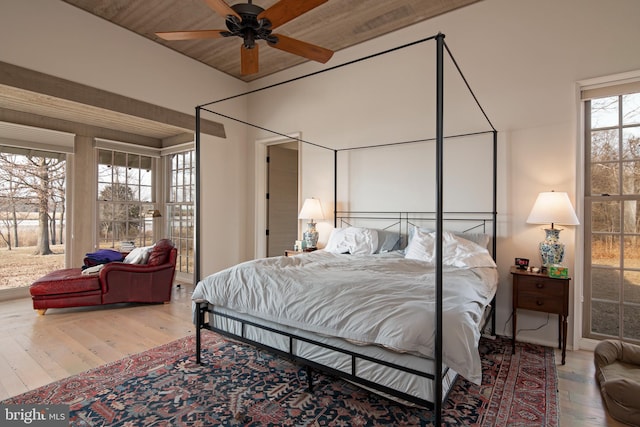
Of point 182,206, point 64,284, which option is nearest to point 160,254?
point 64,284

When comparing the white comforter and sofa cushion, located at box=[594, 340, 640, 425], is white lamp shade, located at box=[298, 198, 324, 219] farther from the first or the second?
sofa cushion, located at box=[594, 340, 640, 425]

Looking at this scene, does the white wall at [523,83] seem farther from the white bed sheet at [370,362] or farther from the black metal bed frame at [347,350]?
the white bed sheet at [370,362]

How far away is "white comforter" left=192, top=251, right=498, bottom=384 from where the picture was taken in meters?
1.55

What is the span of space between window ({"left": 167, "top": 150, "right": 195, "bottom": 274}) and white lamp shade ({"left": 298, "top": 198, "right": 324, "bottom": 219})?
7.43 ft

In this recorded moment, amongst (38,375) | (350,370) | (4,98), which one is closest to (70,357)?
(38,375)

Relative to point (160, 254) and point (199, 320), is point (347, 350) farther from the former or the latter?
point (160, 254)

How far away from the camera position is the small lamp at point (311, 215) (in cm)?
427

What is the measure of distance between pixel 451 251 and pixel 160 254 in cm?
354

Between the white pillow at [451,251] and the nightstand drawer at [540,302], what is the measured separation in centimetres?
34

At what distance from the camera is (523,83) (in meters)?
3.15

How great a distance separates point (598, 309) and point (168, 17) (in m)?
5.30

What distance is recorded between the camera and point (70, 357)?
2.65m

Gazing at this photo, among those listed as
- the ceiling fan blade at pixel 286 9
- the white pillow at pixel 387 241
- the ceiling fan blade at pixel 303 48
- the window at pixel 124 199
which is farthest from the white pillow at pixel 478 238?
the window at pixel 124 199

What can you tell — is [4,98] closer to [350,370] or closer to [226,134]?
[226,134]
